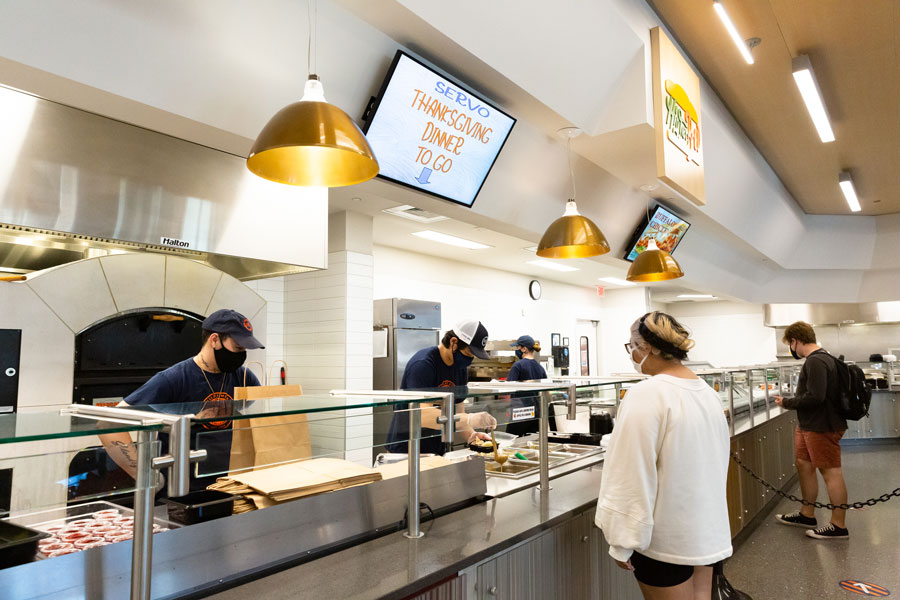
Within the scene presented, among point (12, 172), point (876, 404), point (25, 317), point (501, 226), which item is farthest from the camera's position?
point (876, 404)

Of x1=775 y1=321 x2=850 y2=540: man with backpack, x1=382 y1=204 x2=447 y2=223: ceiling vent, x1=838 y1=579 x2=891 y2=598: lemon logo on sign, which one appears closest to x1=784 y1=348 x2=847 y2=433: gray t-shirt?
x1=775 y1=321 x2=850 y2=540: man with backpack

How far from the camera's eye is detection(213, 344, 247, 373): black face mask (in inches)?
110

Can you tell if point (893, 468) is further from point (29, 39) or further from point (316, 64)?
point (29, 39)

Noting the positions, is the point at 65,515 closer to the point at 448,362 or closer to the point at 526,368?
the point at 448,362

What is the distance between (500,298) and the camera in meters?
9.47

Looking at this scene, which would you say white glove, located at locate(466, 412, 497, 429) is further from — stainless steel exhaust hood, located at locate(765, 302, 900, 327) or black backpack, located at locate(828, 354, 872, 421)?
stainless steel exhaust hood, located at locate(765, 302, 900, 327)

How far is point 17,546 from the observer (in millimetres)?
1226

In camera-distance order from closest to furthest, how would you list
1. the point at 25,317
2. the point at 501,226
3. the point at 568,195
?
the point at 25,317
the point at 501,226
the point at 568,195

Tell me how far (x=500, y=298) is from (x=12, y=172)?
24.8 feet

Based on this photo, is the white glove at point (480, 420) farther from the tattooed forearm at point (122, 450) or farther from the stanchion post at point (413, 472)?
the tattooed forearm at point (122, 450)

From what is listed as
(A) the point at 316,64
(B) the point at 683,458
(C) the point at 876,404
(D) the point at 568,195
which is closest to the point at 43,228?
(A) the point at 316,64

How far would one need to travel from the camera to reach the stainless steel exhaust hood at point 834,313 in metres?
10.4

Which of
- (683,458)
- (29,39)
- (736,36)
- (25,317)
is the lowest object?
(683,458)

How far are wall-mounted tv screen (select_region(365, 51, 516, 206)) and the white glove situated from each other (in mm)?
1578
